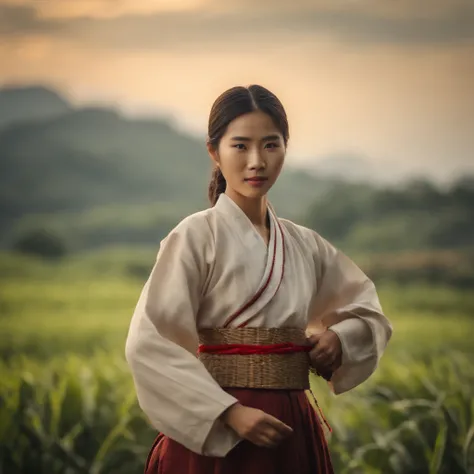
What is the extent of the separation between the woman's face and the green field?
1.67m

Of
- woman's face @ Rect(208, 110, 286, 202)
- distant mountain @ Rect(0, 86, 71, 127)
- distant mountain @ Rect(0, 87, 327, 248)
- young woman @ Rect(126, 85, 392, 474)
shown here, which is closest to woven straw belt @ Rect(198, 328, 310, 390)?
young woman @ Rect(126, 85, 392, 474)

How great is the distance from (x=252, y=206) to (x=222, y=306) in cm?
22

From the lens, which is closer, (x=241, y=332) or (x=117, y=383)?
(x=241, y=332)

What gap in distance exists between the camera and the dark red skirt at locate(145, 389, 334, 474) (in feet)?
5.38

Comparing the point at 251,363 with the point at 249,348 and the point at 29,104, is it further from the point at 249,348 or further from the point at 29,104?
the point at 29,104

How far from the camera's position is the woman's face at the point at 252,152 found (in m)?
1.72

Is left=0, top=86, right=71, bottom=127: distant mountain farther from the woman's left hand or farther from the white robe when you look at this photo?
the woman's left hand

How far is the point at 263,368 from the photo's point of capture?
1688 mm

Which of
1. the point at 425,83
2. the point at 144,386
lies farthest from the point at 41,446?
the point at 425,83

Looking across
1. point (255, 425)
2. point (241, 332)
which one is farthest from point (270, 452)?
point (241, 332)

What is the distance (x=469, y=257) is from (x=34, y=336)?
1968mm

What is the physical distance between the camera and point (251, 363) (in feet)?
5.53

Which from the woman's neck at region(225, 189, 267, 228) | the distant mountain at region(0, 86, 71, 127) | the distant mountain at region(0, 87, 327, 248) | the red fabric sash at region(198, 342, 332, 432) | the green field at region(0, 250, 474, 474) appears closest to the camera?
the red fabric sash at region(198, 342, 332, 432)

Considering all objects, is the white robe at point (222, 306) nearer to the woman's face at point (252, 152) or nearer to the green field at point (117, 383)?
the woman's face at point (252, 152)
